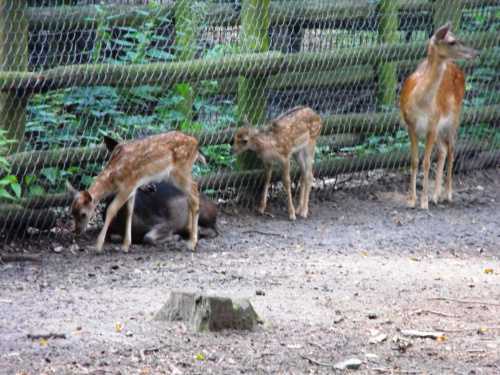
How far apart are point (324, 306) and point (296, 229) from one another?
286cm

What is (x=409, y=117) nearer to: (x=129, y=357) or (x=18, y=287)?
(x=18, y=287)

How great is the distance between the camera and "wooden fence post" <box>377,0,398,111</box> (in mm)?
9781

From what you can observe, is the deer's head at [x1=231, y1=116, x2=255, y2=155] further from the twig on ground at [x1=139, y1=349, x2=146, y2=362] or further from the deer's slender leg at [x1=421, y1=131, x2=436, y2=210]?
the twig on ground at [x1=139, y1=349, x2=146, y2=362]

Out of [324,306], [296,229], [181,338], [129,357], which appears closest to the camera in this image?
[129,357]

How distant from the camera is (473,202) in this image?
9.73 metres

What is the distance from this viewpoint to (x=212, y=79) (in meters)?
8.48

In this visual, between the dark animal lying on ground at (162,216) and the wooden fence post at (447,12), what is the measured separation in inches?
170

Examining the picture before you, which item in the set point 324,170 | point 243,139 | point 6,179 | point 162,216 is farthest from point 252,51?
point 6,179

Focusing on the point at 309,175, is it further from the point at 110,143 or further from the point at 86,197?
the point at 86,197

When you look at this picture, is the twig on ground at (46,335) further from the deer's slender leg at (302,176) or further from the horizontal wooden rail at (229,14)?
the deer's slender leg at (302,176)

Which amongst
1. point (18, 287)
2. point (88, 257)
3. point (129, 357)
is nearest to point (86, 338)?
point (129, 357)

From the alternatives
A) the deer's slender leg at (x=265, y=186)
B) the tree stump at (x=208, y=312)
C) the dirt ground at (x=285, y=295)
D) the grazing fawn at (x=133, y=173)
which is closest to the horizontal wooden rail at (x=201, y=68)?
the grazing fawn at (x=133, y=173)

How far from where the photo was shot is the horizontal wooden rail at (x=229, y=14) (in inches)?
289

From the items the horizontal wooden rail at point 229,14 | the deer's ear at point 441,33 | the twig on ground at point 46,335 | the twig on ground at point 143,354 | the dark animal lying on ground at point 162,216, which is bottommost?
the dark animal lying on ground at point 162,216
